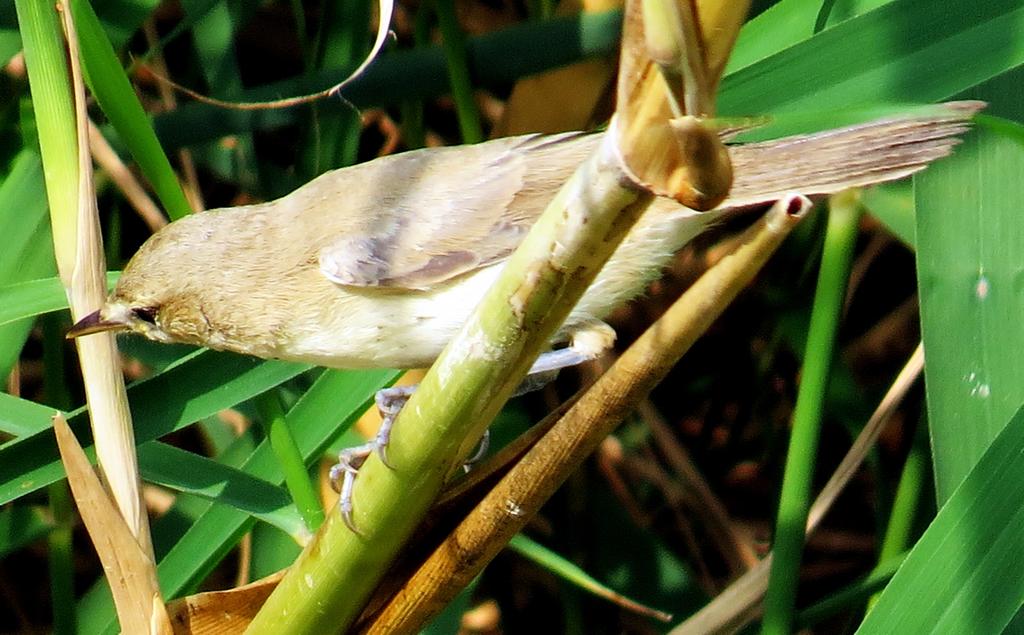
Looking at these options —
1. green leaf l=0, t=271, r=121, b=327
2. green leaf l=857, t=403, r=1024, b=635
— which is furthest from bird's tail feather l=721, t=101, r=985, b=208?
green leaf l=0, t=271, r=121, b=327

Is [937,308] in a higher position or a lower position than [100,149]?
lower

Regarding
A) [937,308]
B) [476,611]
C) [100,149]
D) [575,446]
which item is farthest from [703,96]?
[476,611]

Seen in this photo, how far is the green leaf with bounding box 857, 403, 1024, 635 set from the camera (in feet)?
3.24

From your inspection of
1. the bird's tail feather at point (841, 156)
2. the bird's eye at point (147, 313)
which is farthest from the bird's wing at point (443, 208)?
the bird's tail feather at point (841, 156)

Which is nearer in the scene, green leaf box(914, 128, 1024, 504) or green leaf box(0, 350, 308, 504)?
green leaf box(914, 128, 1024, 504)

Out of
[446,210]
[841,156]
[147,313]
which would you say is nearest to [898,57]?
[841,156]

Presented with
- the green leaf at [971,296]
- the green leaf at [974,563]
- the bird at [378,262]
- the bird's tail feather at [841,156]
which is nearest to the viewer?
the green leaf at [974,563]

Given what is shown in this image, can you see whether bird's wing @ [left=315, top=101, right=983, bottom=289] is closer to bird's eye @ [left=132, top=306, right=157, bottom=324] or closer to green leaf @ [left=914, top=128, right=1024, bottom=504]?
bird's eye @ [left=132, top=306, right=157, bottom=324]

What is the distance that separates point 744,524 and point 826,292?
134 centimetres

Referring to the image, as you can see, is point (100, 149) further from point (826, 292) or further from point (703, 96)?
point (703, 96)

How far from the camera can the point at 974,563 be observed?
3.26ft

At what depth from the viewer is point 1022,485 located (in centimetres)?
99

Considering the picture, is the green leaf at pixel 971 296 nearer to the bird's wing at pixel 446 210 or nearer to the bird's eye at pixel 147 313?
the bird's wing at pixel 446 210

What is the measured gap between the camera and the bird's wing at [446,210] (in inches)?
63.1
